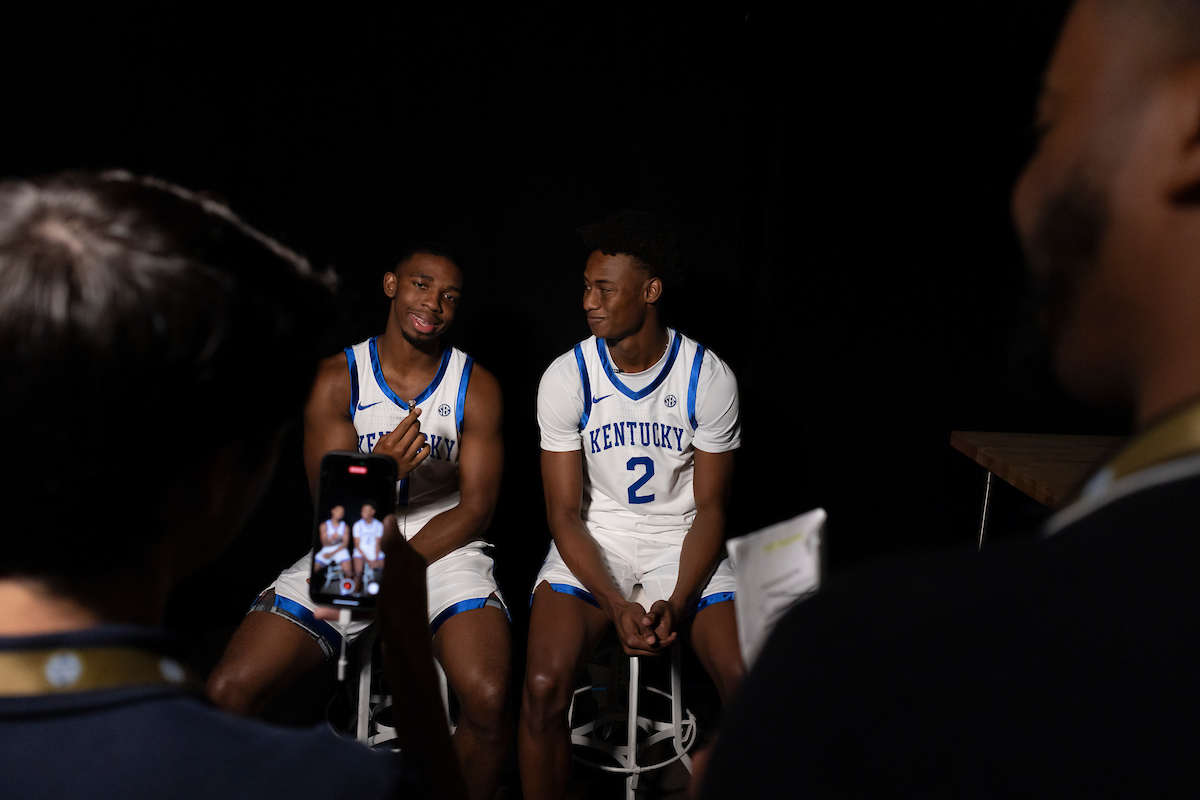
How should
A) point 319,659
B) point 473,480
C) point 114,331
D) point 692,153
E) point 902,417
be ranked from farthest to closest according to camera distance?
point 902,417 → point 692,153 → point 473,480 → point 319,659 → point 114,331

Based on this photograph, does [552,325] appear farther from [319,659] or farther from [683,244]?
[319,659]

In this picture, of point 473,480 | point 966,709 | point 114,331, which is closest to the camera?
point 966,709

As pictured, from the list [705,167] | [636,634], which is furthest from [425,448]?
[705,167]

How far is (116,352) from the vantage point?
489mm

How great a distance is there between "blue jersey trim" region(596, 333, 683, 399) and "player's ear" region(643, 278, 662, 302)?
15 cm

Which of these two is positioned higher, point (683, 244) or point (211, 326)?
point (683, 244)

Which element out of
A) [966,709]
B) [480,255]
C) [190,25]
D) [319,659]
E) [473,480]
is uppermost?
[190,25]

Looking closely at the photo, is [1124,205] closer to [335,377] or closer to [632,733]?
[632,733]

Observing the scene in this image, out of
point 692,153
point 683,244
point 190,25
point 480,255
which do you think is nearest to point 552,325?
point 480,255

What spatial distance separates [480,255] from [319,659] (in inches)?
53.2

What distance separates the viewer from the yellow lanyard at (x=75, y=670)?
483 mm

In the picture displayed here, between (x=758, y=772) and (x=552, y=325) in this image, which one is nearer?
(x=758, y=772)

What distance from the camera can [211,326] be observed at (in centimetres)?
53

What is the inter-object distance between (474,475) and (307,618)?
1.96 ft
